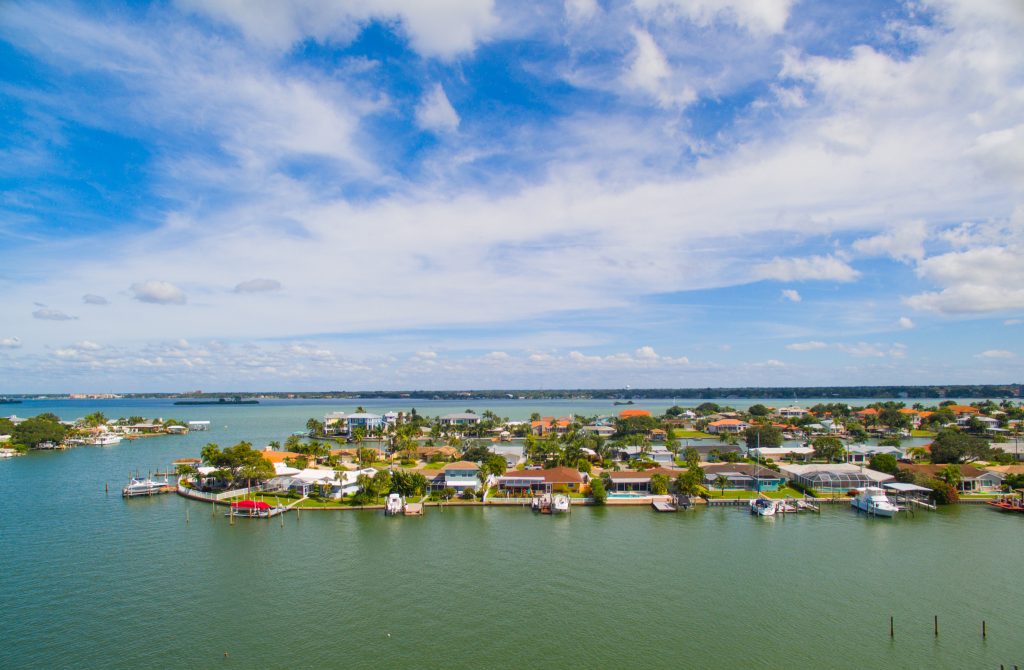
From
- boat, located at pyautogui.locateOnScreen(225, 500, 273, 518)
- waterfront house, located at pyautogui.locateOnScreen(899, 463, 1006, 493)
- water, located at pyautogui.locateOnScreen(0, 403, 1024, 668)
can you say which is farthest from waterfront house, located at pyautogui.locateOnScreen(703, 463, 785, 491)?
boat, located at pyautogui.locateOnScreen(225, 500, 273, 518)

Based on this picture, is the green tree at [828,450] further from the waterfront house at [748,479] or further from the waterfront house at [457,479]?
the waterfront house at [457,479]

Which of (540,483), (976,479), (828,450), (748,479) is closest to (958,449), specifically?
(976,479)

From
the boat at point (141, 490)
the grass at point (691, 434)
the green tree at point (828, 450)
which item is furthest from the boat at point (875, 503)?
the boat at point (141, 490)

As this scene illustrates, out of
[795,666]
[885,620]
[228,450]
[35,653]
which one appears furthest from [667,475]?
[35,653]

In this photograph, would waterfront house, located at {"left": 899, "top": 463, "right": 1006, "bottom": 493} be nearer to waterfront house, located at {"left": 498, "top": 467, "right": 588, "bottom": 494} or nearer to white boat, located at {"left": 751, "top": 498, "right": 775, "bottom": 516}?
white boat, located at {"left": 751, "top": 498, "right": 775, "bottom": 516}

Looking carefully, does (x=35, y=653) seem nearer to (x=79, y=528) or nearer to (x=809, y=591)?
(x=79, y=528)
